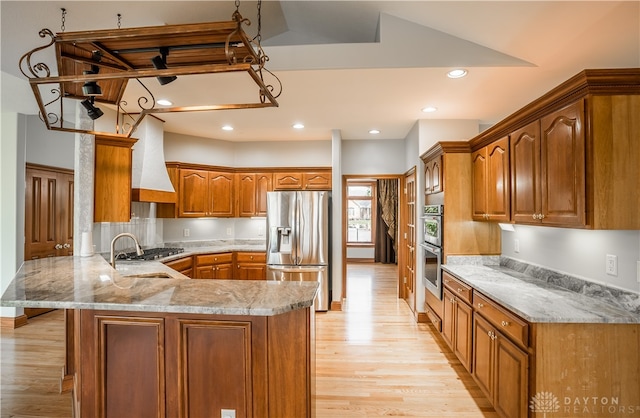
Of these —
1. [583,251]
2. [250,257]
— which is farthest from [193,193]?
[583,251]

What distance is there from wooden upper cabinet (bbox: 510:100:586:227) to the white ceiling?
612 millimetres

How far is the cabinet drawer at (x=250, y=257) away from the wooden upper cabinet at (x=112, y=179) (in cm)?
181

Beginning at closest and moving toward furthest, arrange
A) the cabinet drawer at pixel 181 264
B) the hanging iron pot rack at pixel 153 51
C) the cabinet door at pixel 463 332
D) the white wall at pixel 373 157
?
the hanging iron pot rack at pixel 153 51 < the cabinet door at pixel 463 332 < the cabinet drawer at pixel 181 264 < the white wall at pixel 373 157

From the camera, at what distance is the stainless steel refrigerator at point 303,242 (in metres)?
4.59

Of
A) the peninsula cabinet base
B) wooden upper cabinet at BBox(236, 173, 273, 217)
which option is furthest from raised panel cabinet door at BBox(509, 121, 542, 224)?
wooden upper cabinet at BBox(236, 173, 273, 217)

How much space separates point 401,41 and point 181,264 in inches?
143

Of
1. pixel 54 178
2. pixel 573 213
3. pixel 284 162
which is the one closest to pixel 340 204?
pixel 284 162

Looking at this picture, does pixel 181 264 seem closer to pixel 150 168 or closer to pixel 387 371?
pixel 150 168

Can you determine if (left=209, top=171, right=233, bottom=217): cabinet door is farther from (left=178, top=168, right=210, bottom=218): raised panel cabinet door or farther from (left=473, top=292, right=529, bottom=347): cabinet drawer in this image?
(left=473, top=292, right=529, bottom=347): cabinet drawer

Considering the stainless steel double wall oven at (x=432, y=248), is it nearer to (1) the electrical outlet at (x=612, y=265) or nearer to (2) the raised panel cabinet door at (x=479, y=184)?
(2) the raised panel cabinet door at (x=479, y=184)

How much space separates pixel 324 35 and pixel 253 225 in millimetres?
3425

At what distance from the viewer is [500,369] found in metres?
2.12

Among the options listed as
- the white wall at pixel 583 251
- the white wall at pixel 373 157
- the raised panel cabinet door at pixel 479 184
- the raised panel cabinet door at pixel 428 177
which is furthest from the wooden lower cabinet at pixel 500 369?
the white wall at pixel 373 157

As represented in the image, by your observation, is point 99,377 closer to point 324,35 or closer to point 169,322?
point 169,322
